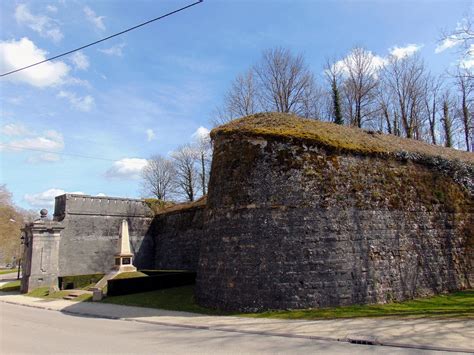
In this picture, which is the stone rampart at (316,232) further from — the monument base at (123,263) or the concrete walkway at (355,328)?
the monument base at (123,263)

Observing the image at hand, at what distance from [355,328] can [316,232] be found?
160 inches

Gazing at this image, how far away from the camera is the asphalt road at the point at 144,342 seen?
7754 millimetres

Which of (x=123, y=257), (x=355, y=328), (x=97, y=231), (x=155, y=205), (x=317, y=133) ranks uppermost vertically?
(x=317, y=133)

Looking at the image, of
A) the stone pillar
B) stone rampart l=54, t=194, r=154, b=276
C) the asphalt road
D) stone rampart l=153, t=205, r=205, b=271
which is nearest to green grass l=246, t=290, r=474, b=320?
the asphalt road

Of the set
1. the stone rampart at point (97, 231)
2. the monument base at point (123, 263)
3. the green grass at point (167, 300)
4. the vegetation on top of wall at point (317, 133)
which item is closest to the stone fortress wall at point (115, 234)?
the stone rampart at point (97, 231)

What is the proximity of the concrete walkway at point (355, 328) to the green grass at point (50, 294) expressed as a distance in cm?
686

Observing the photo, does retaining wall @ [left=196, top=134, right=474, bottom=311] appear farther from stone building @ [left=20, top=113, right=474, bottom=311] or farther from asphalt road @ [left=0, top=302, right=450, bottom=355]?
asphalt road @ [left=0, top=302, right=450, bottom=355]

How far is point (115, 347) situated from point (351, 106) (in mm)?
32421

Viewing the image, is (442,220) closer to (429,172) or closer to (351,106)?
(429,172)

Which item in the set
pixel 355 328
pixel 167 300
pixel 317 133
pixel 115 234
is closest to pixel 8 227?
pixel 115 234

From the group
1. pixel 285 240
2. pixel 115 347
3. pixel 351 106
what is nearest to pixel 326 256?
pixel 285 240

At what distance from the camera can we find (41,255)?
26125 mm

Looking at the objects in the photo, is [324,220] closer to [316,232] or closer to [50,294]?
[316,232]

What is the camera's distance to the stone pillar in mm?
25609
